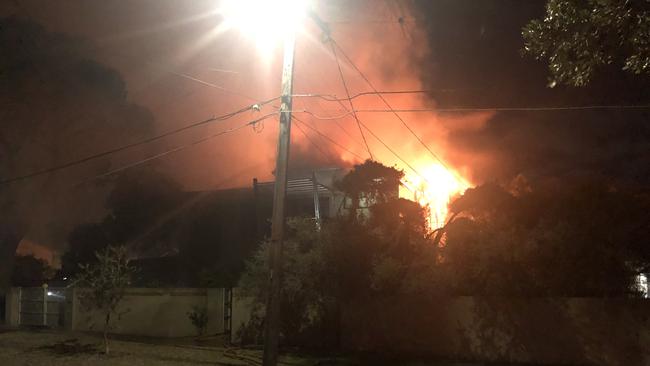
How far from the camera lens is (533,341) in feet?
47.1

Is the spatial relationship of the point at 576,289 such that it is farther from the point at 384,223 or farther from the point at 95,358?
the point at 95,358

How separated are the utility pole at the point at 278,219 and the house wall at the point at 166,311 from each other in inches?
412

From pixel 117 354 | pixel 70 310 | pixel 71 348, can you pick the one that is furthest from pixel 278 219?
pixel 70 310

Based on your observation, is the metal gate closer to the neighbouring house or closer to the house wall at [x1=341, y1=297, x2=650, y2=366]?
the neighbouring house

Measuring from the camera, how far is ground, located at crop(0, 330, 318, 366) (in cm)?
1430

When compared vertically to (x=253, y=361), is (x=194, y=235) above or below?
above

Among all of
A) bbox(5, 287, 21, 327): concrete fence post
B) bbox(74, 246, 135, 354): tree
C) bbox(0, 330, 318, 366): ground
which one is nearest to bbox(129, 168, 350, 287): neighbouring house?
bbox(5, 287, 21, 327): concrete fence post

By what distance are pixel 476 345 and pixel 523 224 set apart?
360 cm

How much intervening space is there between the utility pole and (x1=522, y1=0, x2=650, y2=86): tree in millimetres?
5264

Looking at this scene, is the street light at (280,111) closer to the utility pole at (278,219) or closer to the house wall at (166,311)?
the utility pole at (278,219)

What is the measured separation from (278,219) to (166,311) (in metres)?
12.2

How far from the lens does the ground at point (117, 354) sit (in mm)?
14297

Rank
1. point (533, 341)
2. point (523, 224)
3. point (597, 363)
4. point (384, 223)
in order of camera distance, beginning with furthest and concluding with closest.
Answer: point (384, 223), point (523, 224), point (533, 341), point (597, 363)

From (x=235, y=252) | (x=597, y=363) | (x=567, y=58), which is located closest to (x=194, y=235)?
(x=235, y=252)
